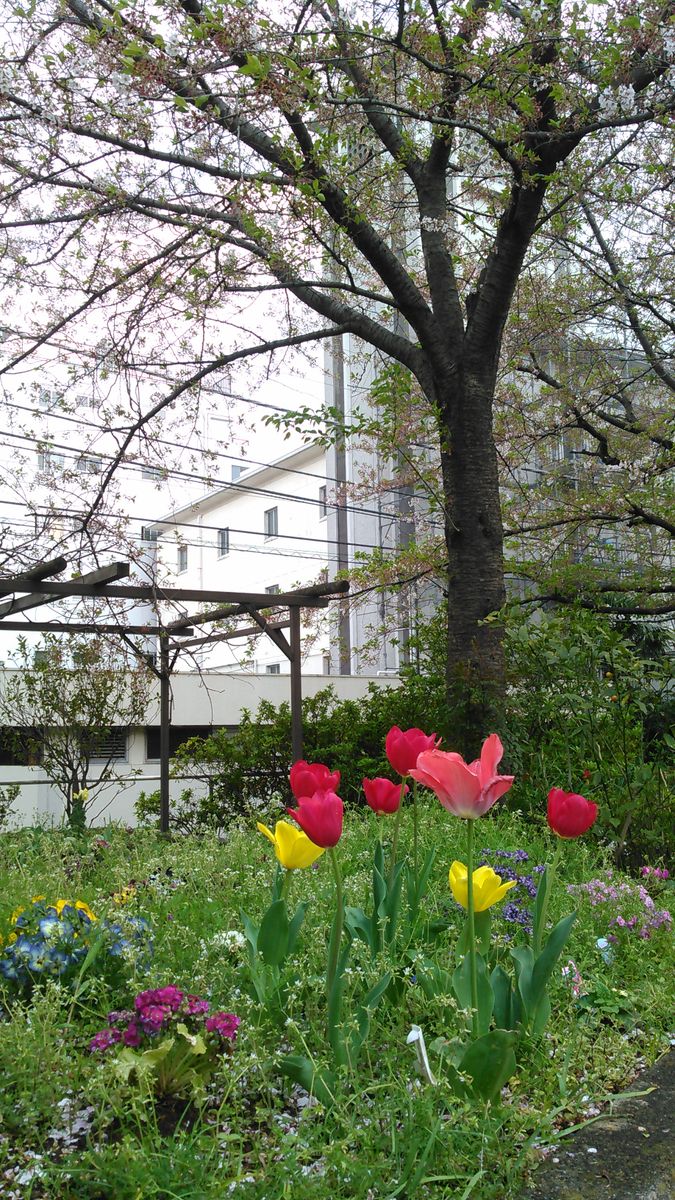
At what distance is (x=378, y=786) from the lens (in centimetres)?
243

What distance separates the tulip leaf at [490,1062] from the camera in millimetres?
1737

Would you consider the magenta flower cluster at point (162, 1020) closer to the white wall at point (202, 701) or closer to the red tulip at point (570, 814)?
the red tulip at point (570, 814)

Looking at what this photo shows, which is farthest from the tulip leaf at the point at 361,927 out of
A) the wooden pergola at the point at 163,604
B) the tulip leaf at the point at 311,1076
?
the wooden pergola at the point at 163,604

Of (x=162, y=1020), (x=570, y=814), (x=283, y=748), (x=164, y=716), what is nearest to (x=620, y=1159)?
(x=570, y=814)

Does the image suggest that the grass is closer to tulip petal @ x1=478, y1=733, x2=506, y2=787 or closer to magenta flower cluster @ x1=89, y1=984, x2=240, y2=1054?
magenta flower cluster @ x1=89, y1=984, x2=240, y2=1054

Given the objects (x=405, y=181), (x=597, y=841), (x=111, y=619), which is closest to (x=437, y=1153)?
(x=597, y=841)

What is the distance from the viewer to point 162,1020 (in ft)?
6.15

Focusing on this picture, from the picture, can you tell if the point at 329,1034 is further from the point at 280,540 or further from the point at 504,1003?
the point at 280,540

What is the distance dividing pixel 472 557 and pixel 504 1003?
4.45 m

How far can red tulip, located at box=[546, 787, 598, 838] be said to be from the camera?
6.78ft

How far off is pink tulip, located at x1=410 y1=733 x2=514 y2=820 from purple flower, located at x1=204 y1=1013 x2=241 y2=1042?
642mm

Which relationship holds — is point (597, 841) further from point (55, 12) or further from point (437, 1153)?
point (55, 12)

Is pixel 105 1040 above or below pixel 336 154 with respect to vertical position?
below

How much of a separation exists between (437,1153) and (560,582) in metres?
5.76
